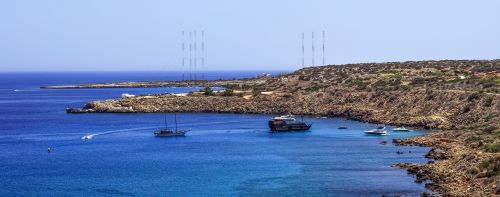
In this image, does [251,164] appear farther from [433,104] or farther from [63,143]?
[433,104]

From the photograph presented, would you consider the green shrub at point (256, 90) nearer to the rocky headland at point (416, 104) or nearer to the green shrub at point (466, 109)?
the rocky headland at point (416, 104)

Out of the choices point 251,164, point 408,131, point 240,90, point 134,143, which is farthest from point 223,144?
point 240,90

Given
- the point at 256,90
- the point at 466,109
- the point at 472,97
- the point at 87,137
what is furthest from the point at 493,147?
the point at 256,90

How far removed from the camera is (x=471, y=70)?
14500 centimetres

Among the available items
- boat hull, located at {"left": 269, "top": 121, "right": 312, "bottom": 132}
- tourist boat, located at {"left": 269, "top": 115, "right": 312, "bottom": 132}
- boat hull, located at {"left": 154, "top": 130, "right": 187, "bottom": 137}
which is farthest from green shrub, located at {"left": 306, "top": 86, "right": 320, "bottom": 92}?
boat hull, located at {"left": 154, "top": 130, "right": 187, "bottom": 137}

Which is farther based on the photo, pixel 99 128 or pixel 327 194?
pixel 99 128

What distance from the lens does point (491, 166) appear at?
52.4 m

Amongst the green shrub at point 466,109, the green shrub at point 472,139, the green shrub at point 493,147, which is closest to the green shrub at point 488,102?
the green shrub at point 466,109

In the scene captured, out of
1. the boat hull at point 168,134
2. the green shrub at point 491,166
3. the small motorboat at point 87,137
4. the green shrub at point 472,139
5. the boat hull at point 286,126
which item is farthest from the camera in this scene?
the boat hull at point 286,126

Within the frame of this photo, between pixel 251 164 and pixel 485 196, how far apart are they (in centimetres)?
2594

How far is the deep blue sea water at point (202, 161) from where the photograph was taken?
2213 inches

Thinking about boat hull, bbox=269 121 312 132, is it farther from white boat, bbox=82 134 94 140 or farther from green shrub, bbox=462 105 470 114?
white boat, bbox=82 134 94 140

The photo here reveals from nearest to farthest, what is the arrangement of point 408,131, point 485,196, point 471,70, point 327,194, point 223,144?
point 485,196 < point 327,194 < point 223,144 < point 408,131 < point 471,70

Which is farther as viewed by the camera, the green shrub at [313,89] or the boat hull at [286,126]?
the green shrub at [313,89]
